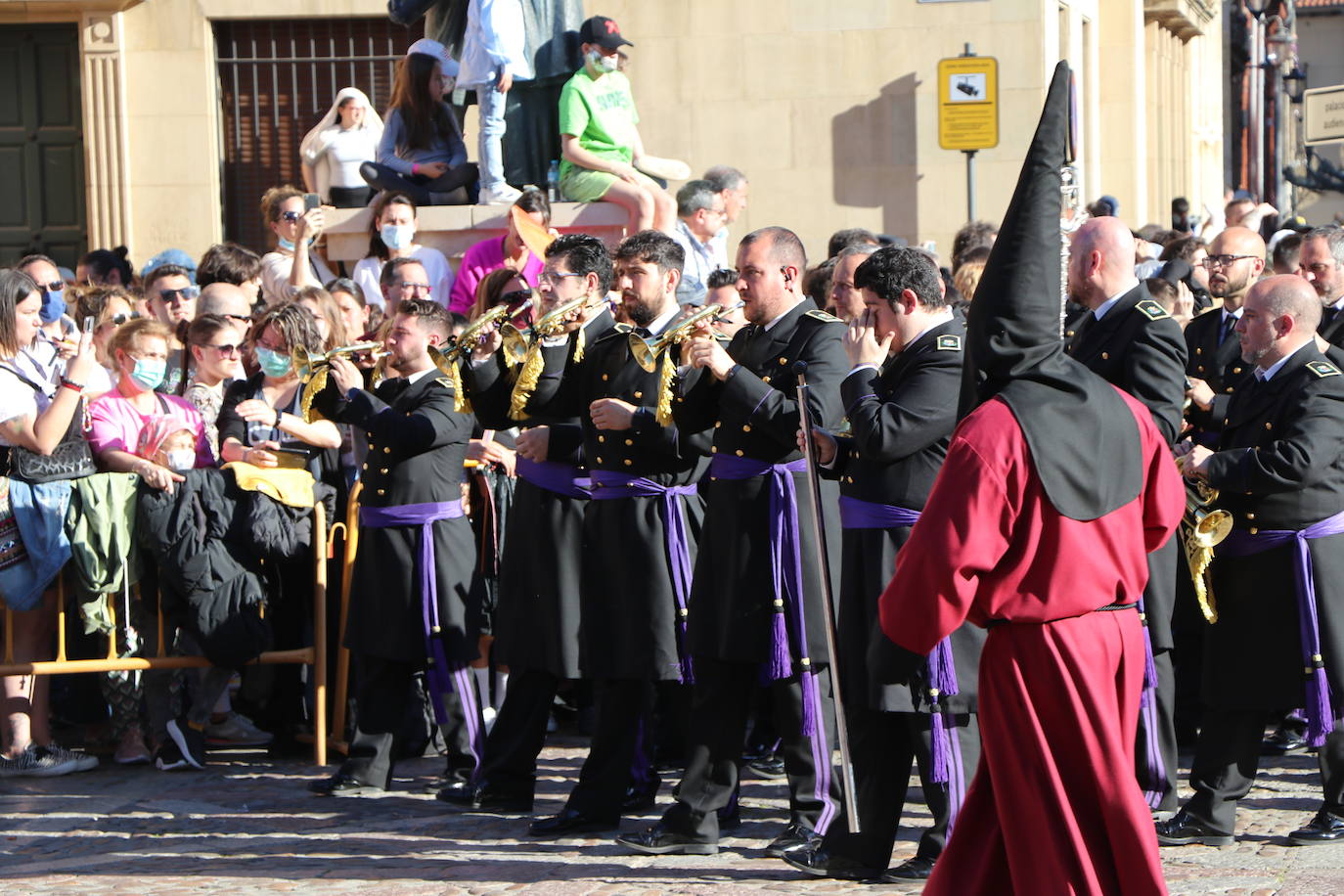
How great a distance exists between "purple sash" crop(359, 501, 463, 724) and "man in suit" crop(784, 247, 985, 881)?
179cm

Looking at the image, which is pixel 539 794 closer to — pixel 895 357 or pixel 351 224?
pixel 895 357

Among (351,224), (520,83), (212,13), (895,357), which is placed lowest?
(895,357)

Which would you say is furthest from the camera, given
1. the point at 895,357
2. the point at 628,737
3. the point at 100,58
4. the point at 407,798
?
the point at 100,58

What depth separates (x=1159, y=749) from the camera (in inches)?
271

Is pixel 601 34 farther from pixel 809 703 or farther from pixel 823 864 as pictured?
pixel 823 864

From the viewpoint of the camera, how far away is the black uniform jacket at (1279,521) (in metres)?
6.61

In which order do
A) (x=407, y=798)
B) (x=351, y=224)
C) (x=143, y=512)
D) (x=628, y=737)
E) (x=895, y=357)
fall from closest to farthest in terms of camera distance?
(x=895, y=357), (x=628, y=737), (x=407, y=798), (x=143, y=512), (x=351, y=224)

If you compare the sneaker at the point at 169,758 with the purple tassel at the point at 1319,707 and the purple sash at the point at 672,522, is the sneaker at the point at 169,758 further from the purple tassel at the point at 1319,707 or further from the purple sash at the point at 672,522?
the purple tassel at the point at 1319,707

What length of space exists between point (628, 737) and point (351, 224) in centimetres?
555

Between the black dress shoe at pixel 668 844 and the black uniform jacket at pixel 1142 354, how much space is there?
1675 millimetres

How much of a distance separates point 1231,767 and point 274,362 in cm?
402

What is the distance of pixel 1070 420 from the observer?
15.3ft

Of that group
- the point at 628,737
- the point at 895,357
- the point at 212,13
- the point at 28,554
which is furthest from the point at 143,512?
the point at 212,13

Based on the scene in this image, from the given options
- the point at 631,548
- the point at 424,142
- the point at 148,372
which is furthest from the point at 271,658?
the point at 424,142
